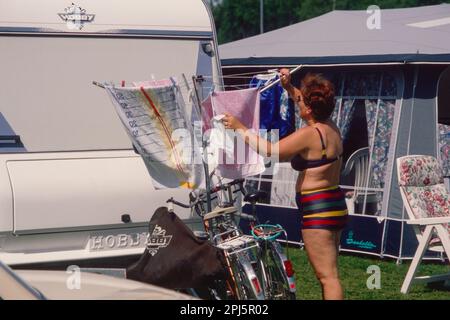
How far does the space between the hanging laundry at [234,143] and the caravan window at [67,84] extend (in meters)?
0.85

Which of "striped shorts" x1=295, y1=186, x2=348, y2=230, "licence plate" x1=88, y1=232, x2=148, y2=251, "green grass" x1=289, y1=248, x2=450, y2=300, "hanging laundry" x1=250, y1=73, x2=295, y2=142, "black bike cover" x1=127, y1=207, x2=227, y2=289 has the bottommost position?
"green grass" x1=289, y1=248, x2=450, y2=300

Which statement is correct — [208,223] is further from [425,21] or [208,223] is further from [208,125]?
[425,21]

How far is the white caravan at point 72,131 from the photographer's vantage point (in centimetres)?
616

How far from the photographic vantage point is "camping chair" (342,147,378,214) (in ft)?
33.2

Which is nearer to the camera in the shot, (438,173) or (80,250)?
(80,250)

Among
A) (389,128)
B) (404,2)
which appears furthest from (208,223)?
(404,2)

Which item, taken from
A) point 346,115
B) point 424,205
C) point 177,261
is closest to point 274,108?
point 177,261

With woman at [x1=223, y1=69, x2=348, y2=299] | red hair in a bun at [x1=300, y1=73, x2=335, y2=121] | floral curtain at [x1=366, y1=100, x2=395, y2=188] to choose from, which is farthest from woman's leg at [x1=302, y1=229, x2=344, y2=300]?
floral curtain at [x1=366, y1=100, x2=395, y2=188]

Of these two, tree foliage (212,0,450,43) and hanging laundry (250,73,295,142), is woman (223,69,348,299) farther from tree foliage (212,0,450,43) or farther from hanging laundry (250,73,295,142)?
tree foliage (212,0,450,43)

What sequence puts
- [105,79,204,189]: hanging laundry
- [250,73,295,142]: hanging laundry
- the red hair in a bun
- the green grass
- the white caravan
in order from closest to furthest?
the red hair in a bun → [105,79,204,189]: hanging laundry → the white caravan → [250,73,295,142]: hanging laundry → the green grass

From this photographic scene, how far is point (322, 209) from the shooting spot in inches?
216
